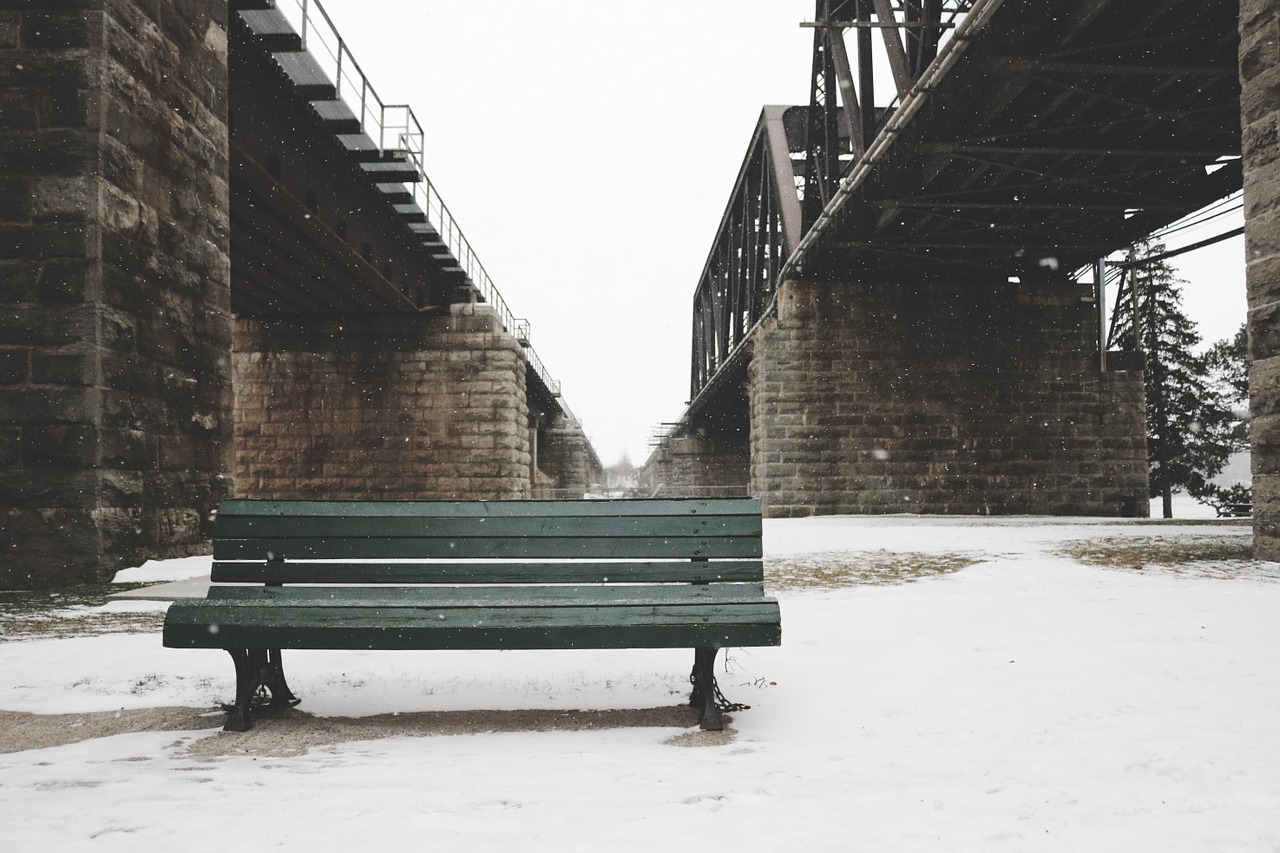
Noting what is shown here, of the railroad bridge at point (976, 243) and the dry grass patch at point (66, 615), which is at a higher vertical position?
the railroad bridge at point (976, 243)

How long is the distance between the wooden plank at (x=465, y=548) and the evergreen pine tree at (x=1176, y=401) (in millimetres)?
36382

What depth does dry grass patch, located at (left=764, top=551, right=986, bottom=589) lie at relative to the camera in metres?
6.62

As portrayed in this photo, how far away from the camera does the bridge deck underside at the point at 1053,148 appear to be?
34.5 ft

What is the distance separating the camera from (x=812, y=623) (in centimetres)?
→ 481

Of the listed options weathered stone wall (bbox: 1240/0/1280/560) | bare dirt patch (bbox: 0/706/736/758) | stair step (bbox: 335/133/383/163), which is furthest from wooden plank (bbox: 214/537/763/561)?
stair step (bbox: 335/133/383/163)

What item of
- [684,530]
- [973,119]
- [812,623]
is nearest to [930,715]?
[684,530]

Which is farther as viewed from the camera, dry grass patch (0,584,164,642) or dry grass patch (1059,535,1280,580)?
dry grass patch (1059,535,1280,580)

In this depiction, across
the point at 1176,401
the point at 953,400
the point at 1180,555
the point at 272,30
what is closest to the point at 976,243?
the point at 953,400

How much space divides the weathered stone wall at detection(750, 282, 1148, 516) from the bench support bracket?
15440mm

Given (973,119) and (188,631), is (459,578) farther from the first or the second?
(973,119)

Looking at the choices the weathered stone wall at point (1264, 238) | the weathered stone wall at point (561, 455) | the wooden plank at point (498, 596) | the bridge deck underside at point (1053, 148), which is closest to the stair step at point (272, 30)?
the bridge deck underside at point (1053, 148)

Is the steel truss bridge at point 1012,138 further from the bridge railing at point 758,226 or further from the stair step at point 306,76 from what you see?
the stair step at point 306,76

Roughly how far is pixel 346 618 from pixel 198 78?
7597 mm

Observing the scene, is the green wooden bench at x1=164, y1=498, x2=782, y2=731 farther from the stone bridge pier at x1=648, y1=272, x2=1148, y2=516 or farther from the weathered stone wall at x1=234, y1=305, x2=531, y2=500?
the weathered stone wall at x1=234, y1=305, x2=531, y2=500
